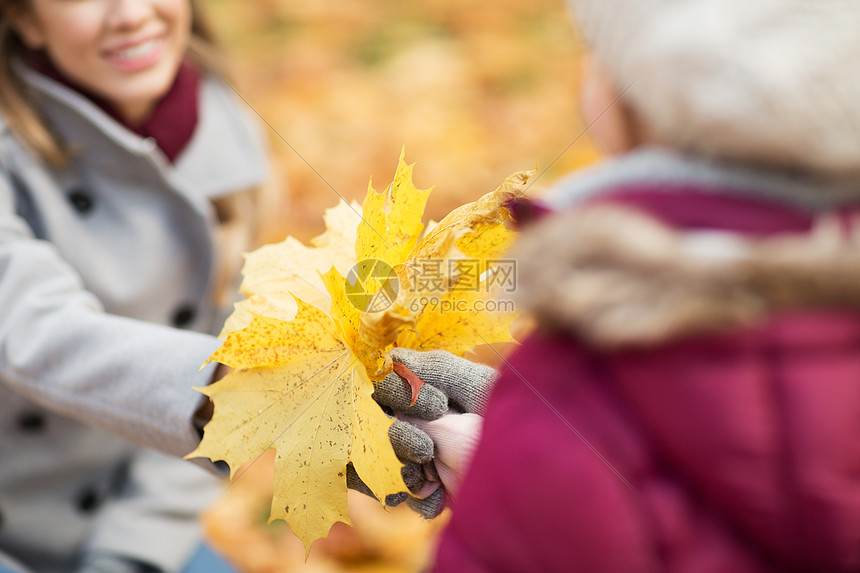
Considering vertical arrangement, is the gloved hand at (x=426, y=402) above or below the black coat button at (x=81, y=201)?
below

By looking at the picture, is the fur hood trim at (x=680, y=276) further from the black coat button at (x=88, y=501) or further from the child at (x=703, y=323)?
the black coat button at (x=88, y=501)

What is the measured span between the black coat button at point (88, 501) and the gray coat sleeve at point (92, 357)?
1.08ft

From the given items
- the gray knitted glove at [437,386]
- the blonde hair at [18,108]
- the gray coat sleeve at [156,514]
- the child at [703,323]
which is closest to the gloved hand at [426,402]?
the gray knitted glove at [437,386]

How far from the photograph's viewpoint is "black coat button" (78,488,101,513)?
118 centimetres

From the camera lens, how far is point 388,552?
5.38 feet

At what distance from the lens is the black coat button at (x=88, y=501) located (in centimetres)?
118

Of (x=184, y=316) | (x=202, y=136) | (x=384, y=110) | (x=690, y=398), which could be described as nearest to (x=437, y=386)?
(x=690, y=398)

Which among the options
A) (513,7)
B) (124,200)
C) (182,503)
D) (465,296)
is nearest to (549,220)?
(465,296)

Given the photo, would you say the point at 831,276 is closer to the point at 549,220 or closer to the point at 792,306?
the point at 792,306

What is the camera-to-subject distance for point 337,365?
713mm

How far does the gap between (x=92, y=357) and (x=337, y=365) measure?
37cm

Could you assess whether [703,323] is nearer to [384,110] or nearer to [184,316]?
[184,316]

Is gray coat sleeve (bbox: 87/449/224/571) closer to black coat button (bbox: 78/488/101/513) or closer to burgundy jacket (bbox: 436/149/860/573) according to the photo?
black coat button (bbox: 78/488/101/513)

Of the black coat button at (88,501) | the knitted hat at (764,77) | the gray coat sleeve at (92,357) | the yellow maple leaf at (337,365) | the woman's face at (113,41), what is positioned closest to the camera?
the knitted hat at (764,77)
